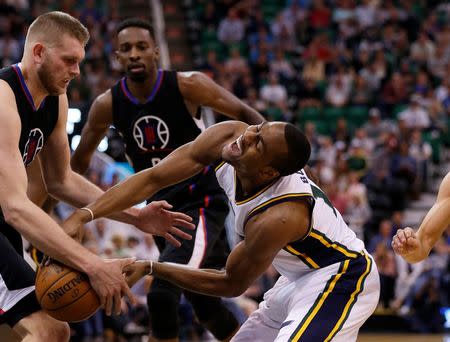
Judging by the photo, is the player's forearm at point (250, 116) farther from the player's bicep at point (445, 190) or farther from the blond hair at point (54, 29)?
the blond hair at point (54, 29)

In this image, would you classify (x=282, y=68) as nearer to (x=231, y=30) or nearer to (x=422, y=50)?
(x=231, y=30)

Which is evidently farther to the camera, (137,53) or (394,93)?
(394,93)

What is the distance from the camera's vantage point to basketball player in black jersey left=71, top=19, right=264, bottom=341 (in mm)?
6199

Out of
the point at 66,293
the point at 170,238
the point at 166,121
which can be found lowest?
the point at 170,238

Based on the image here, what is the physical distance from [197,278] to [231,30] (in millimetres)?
14069

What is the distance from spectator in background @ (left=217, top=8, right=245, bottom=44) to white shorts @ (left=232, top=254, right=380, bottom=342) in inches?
542

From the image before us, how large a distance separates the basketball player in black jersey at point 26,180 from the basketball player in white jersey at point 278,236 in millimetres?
322

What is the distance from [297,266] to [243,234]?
340mm

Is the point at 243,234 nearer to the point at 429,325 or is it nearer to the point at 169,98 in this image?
the point at 169,98

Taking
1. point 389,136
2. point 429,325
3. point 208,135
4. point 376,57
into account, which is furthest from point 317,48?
point 208,135

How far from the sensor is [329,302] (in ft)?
15.4

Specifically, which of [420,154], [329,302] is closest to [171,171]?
[329,302]

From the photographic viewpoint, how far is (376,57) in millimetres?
17047

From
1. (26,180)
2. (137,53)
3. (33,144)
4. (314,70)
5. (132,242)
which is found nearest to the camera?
(26,180)
